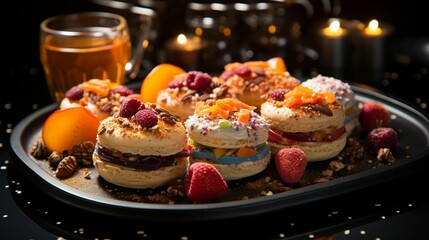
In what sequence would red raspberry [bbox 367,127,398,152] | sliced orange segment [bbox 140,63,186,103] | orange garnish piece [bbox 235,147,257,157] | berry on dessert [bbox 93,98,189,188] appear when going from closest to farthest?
berry on dessert [bbox 93,98,189,188], orange garnish piece [bbox 235,147,257,157], red raspberry [bbox 367,127,398,152], sliced orange segment [bbox 140,63,186,103]

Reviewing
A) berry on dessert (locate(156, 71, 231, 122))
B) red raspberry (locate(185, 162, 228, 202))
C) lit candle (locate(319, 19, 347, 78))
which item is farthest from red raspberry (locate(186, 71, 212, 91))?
lit candle (locate(319, 19, 347, 78))

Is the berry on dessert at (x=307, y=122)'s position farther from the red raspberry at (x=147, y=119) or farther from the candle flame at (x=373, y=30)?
the candle flame at (x=373, y=30)

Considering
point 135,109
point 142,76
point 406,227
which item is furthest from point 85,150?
point 142,76

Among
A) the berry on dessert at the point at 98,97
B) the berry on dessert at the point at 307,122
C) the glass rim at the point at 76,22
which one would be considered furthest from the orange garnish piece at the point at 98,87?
the berry on dessert at the point at 307,122

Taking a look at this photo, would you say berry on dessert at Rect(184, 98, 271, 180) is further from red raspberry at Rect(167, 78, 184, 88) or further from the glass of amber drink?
the glass of amber drink

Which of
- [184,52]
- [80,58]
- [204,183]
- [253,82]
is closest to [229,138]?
[204,183]

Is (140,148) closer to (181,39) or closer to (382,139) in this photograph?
(382,139)
